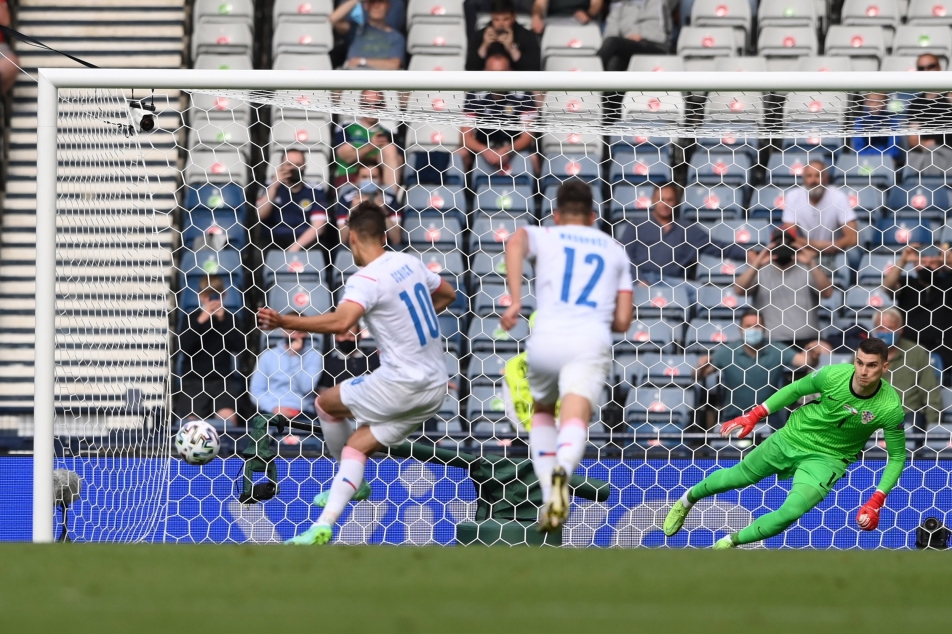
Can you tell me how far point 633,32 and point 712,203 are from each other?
8.97 feet

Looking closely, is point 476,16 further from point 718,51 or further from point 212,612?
point 212,612

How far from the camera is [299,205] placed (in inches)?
292

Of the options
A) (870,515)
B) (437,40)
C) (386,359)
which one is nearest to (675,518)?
(870,515)

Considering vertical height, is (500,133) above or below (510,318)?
above

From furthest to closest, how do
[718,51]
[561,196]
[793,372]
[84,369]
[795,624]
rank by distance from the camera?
[718,51]
[793,372]
[84,369]
[561,196]
[795,624]

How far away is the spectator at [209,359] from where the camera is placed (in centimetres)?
709

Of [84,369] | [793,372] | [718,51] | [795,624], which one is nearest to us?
[795,624]

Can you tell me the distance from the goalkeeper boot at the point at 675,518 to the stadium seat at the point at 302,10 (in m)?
5.49

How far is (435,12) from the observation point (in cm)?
1037

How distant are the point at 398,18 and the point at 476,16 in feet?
2.17

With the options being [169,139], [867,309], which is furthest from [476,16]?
[867,309]

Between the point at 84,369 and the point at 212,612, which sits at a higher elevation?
the point at 84,369

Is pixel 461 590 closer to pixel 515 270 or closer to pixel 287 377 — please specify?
pixel 515 270

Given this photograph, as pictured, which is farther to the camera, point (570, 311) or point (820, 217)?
point (820, 217)
